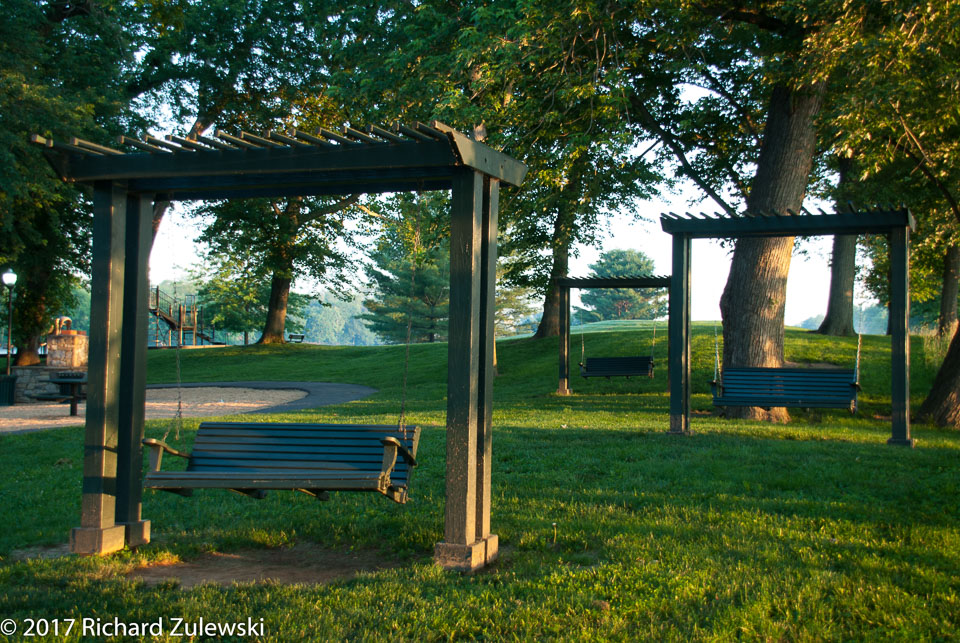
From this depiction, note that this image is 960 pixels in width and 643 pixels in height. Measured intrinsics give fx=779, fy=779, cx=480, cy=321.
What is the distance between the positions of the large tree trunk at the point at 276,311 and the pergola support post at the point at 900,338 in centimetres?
2870

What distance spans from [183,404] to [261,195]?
13.6 meters

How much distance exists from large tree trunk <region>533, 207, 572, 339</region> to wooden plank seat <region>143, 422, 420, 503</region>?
12620 mm

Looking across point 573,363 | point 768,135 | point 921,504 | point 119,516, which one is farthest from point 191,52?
point 921,504

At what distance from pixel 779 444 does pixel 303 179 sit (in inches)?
274

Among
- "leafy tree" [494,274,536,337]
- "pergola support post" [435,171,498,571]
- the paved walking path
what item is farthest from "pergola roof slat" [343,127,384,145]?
"leafy tree" [494,274,536,337]

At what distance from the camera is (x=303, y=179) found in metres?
5.41

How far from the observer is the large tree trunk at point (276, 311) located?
35.8 metres

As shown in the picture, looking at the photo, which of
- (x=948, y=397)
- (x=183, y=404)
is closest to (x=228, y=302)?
(x=183, y=404)

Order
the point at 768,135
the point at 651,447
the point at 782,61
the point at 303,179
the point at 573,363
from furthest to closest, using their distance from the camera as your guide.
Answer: the point at 573,363, the point at 768,135, the point at 782,61, the point at 651,447, the point at 303,179

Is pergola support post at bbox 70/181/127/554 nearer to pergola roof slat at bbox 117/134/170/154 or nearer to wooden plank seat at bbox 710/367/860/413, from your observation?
pergola roof slat at bbox 117/134/170/154

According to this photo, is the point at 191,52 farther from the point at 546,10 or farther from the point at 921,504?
the point at 921,504

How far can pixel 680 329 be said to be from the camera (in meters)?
11.2

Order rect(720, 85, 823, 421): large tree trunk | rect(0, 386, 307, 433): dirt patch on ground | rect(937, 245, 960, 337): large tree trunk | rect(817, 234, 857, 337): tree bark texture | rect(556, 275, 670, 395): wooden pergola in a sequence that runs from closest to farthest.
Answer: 1. rect(720, 85, 823, 421): large tree trunk
2. rect(0, 386, 307, 433): dirt patch on ground
3. rect(556, 275, 670, 395): wooden pergola
4. rect(937, 245, 960, 337): large tree trunk
5. rect(817, 234, 857, 337): tree bark texture

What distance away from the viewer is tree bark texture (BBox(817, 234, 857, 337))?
2488 centimetres
